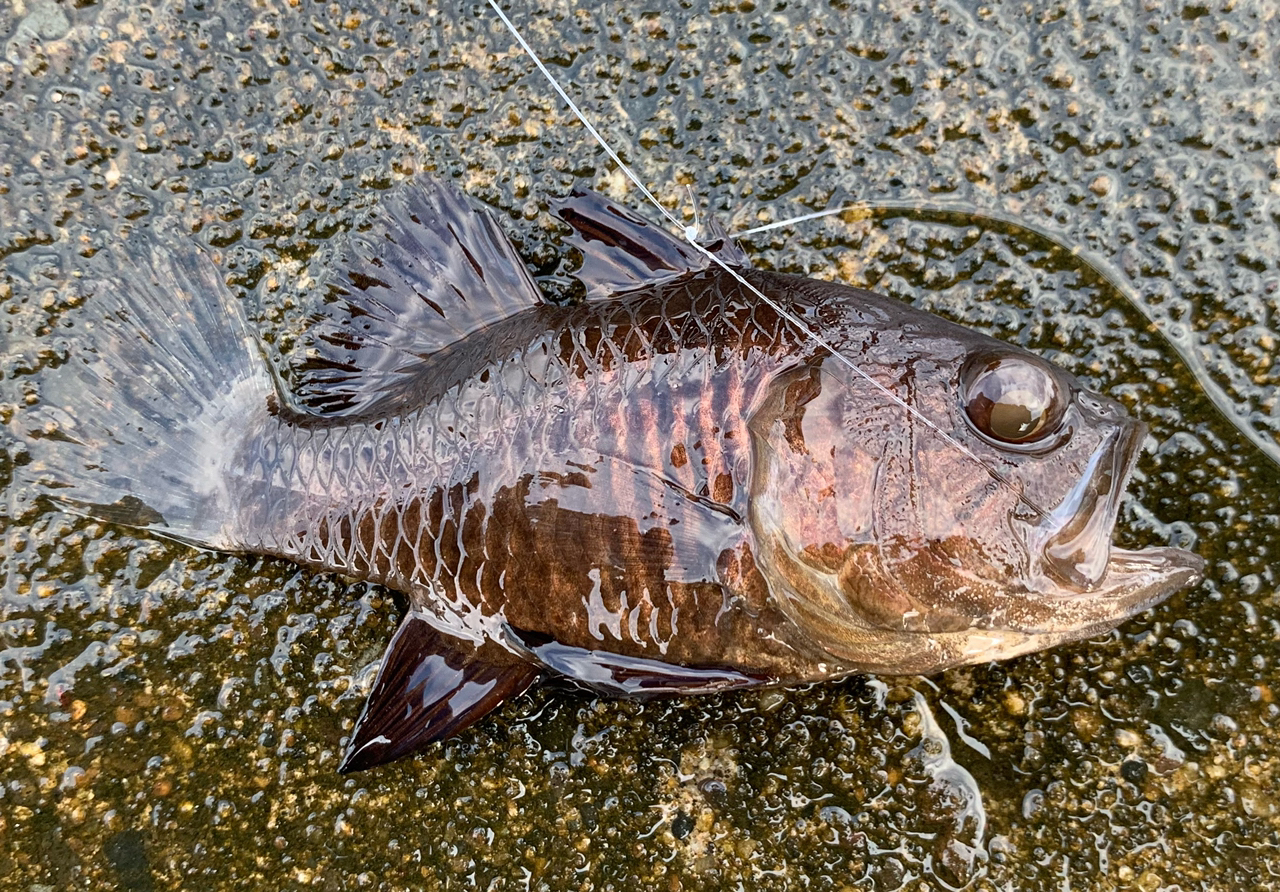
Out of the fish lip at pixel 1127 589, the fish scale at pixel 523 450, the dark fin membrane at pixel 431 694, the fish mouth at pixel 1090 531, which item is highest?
the fish scale at pixel 523 450

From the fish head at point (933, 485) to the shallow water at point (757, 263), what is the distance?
67 cm

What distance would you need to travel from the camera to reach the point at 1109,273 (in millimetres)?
2430

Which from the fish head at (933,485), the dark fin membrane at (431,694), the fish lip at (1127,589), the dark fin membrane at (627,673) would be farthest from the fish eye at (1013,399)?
the dark fin membrane at (431,694)

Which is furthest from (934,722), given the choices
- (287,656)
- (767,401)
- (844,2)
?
(844,2)

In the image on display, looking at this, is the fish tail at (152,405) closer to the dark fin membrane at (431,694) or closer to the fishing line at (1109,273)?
the dark fin membrane at (431,694)

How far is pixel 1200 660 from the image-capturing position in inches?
93.0

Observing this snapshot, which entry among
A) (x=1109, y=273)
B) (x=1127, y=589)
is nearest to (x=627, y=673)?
(x=1127, y=589)

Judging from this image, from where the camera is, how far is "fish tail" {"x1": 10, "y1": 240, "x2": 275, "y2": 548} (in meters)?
2.31

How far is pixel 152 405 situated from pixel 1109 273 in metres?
2.85

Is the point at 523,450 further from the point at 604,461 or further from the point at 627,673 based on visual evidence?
the point at 627,673

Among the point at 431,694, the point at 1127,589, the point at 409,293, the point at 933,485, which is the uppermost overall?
the point at 409,293

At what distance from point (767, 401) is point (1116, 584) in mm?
944

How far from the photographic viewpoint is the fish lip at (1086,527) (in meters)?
1.72

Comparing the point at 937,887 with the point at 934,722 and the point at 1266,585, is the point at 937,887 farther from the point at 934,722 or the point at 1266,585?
the point at 1266,585
